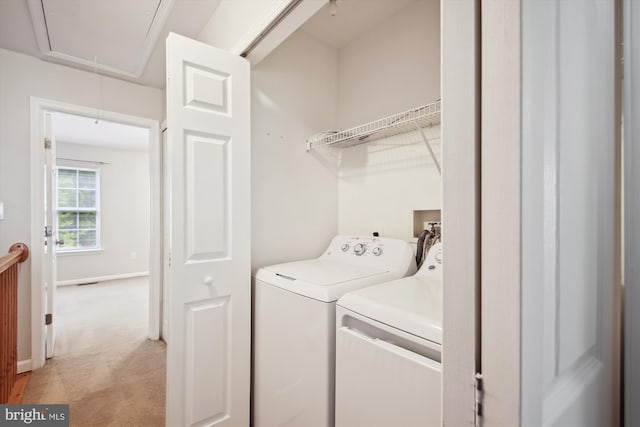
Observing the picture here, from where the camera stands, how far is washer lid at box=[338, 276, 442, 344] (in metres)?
0.84

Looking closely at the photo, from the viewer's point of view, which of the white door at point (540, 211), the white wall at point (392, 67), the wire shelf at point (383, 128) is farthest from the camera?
the white wall at point (392, 67)

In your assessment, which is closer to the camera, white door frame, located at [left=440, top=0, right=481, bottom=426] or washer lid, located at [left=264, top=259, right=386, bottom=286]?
white door frame, located at [left=440, top=0, right=481, bottom=426]

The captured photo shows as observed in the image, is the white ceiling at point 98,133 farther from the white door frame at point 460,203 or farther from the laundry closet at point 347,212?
the white door frame at point 460,203

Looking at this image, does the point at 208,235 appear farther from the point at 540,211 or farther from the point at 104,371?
the point at 104,371

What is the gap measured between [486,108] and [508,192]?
12 cm

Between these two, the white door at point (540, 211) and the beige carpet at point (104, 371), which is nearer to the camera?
the white door at point (540, 211)

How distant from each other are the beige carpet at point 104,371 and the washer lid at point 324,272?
1.26m


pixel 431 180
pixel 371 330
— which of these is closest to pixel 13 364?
pixel 371 330

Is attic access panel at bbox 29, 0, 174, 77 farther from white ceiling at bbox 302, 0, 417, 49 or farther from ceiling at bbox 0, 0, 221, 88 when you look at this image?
white ceiling at bbox 302, 0, 417, 49

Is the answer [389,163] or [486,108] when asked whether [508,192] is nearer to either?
[486,108]

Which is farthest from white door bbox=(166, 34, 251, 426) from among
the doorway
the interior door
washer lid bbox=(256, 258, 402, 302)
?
the doorway

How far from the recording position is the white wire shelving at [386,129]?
4.69 ft

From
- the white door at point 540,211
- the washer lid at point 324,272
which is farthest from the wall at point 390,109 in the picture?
the white door at point 540,211

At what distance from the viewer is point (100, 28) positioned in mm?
1888
